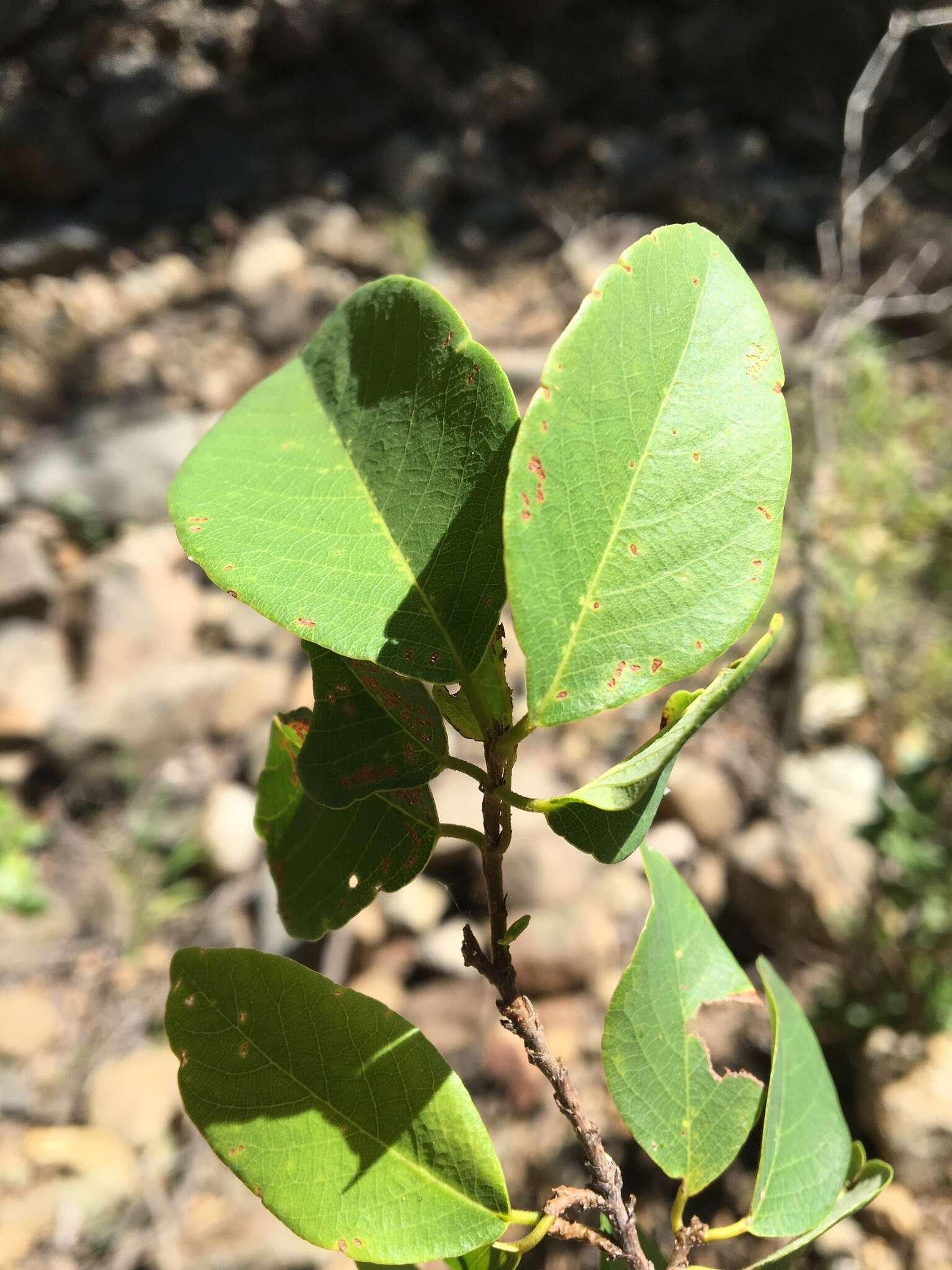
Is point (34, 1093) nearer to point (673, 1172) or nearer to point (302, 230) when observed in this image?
point (673, 1172)

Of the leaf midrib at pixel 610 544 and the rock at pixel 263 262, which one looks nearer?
the leaf midrib at pixel 610 544

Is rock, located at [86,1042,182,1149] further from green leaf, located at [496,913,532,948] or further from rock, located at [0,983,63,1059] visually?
green leaf, located at [496,913,532,948]

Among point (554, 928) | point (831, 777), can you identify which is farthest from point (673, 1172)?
point (831, 777)

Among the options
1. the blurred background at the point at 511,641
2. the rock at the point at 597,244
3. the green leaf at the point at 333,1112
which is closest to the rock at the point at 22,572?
the blurred background at the point at 511,641

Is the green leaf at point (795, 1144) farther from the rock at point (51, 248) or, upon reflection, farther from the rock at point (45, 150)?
the rock at point (45, 150)

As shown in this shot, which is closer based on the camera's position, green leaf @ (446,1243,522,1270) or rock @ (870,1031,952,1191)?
green leaf @ (446,1243,522,1270)

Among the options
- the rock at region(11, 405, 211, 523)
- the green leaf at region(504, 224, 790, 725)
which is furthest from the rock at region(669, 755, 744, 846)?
the rock at region(11, 405, 211, 523)
